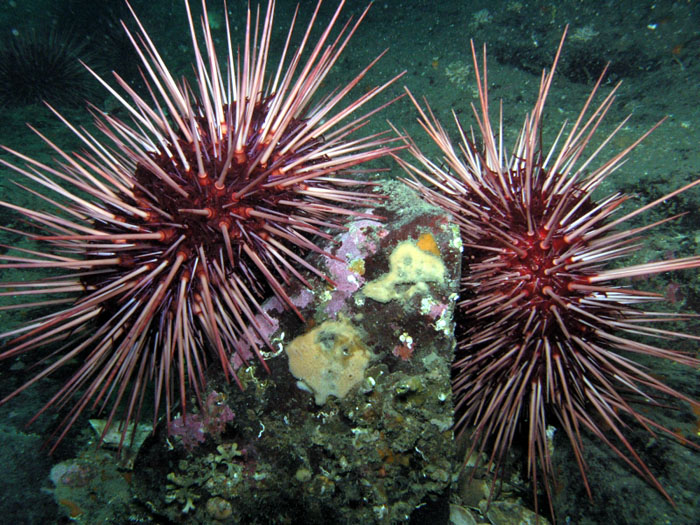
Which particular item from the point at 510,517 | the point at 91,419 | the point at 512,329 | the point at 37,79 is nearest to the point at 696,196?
the point at 512,329

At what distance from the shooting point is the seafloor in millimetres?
2607

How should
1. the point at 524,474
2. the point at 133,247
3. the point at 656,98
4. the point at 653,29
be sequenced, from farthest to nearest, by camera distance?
the point at 653,29
the point at 656,98
the point at 524,474
the point at 133,247

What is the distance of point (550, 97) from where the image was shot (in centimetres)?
552

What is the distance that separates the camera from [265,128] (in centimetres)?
215

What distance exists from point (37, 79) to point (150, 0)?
4.25m

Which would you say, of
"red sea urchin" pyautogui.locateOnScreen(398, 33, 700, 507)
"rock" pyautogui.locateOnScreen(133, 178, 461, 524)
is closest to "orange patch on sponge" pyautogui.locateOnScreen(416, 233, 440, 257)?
"rock" pyautogui.locateOnScreen(133, 178, 461, 524)

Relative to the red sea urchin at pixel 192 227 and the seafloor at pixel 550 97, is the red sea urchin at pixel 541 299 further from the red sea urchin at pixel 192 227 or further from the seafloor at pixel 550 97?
the red sea urchin at pixel 192 227

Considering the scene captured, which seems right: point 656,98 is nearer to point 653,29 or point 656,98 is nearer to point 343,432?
point 653,29

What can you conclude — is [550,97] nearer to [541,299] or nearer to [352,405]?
[541,299]

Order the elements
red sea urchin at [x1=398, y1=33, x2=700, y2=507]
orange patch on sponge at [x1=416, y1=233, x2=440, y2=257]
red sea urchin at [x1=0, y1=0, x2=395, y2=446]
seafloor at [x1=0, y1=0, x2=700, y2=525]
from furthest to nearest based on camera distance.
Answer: seafloor at [x1=0, y1=0, x2=700, y2=525]
red sea urchin at [x1=398, y1=33, x2=700, y2=507]
orange patch on sponge at [x1=416, y1=233, x2=440, y2=257]
red sea urchin at [x1=0, y1=0, x2=395, y2=446]

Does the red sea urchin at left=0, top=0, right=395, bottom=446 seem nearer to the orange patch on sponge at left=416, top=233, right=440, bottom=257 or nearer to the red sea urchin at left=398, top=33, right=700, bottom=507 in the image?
the orange patch on sponge at left=416, top=233, right=440, bottom=257

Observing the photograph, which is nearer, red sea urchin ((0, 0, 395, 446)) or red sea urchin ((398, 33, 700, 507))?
red sea urchin ((0, 0, 395, 446))

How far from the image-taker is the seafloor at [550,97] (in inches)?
103

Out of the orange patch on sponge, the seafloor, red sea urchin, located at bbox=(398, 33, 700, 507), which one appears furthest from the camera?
the seafloor
